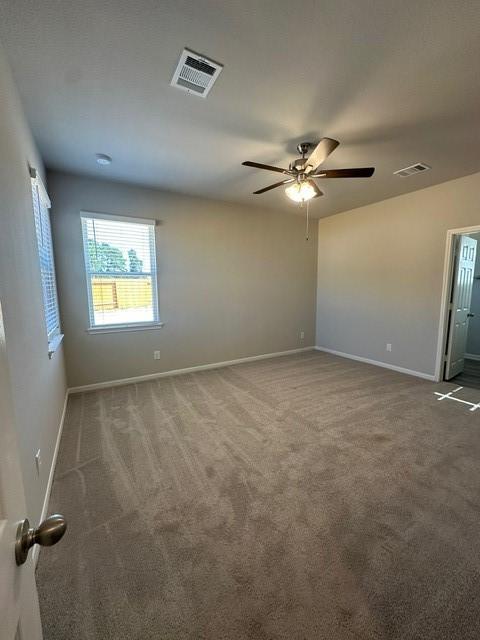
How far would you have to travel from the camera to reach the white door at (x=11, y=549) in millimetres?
440

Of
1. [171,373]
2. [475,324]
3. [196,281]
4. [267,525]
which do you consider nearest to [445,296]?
[475,324]

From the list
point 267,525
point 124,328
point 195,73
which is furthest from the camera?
point 124,328

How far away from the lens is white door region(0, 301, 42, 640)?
1.44 feet

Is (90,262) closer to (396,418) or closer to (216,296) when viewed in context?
(216,296)

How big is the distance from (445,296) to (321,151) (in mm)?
2901

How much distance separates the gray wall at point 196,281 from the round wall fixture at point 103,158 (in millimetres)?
613

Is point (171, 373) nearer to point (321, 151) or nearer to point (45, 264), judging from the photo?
point (45, 264)

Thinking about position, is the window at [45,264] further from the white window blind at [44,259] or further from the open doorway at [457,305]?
the open doorway at [457,305]

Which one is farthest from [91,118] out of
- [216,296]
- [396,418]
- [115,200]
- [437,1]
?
[396,418]

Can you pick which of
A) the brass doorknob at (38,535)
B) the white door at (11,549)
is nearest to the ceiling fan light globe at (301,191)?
the white door at (11,549)

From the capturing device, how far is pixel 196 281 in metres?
4.32

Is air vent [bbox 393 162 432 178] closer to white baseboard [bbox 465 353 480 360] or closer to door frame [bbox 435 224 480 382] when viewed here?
door frame [bbox 435 224 480 382]

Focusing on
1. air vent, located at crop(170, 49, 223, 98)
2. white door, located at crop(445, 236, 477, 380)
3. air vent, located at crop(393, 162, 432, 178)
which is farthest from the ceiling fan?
white door, located at crop(445, 236, 477, 380)

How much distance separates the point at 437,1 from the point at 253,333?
4.19 m
